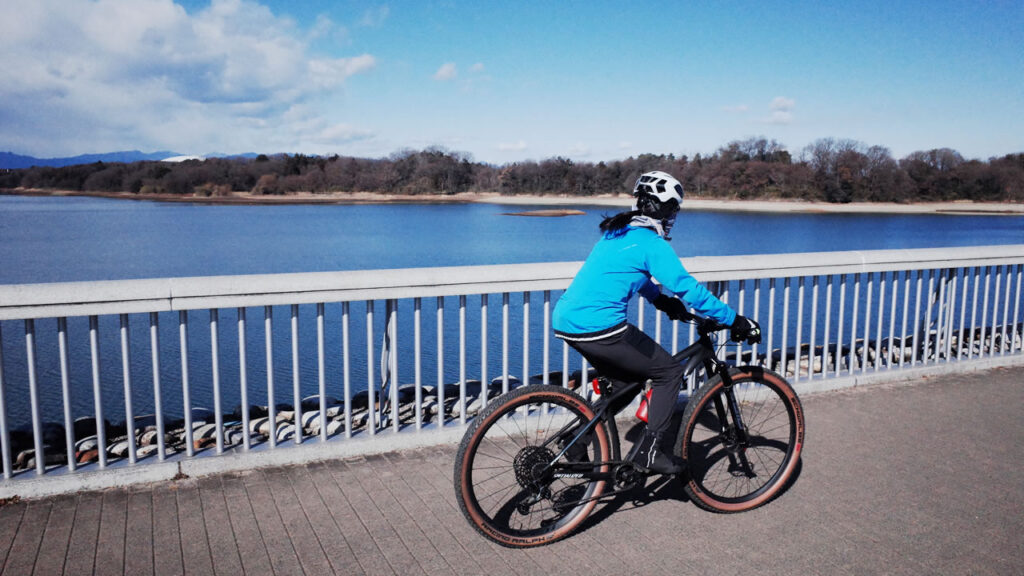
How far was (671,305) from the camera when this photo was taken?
415 cm

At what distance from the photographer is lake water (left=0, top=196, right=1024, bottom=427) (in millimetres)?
12406

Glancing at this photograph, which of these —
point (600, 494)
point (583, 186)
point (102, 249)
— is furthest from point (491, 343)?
point (583, 186)

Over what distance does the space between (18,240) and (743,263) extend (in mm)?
42006

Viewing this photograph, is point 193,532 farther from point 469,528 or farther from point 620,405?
point 620,405

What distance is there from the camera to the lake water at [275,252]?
40.7 ft

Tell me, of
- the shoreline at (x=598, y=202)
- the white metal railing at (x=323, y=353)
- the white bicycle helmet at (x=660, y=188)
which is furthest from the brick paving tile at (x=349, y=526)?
the shoreline at (x=598, y=202)

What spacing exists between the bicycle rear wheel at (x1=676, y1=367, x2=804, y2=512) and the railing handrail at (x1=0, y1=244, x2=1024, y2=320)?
1426 mm

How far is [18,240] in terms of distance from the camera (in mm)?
39031

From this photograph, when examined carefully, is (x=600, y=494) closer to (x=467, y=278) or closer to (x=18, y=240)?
(x=467, y=278)

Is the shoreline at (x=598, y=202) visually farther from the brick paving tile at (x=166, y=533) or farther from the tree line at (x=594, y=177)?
the brick paving tile at (x=166, y=533)

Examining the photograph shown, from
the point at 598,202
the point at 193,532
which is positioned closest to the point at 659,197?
the point at 193,532

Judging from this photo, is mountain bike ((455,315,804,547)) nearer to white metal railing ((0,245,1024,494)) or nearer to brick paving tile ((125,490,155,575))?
white metal railing ((0,245,1024,494))

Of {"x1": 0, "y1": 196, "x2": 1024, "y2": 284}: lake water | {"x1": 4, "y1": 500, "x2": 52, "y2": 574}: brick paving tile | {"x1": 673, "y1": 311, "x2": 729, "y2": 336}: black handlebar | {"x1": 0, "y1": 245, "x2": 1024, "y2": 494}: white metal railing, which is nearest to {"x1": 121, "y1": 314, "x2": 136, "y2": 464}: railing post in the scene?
{"x1": 0, "y1": 245, "x2": 1024, "y2": 494}: white metal railing

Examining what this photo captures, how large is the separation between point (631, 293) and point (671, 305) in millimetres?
378
